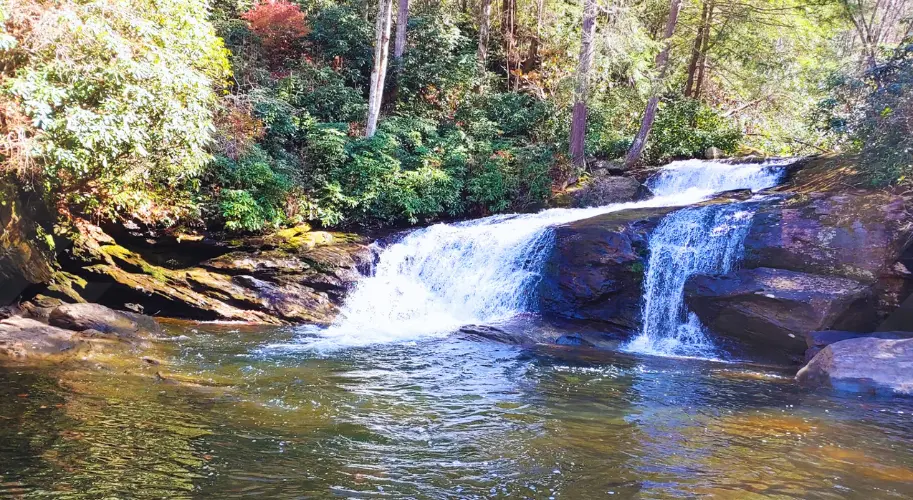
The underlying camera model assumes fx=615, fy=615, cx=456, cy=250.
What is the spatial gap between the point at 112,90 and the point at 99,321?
4024 millimetres

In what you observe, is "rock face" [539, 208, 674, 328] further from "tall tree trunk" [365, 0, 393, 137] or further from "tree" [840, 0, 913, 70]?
"tall tree trunk" [365, 0, 393, 137]

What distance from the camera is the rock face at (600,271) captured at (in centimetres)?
1274

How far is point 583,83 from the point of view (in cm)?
1748

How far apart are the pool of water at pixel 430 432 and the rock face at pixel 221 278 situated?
331cm

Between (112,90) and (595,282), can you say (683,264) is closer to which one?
(595,282)

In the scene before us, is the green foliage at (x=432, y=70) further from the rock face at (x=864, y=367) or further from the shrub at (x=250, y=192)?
the rock face at (x=864, y=367)

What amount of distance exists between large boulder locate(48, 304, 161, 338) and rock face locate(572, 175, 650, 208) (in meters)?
11.9

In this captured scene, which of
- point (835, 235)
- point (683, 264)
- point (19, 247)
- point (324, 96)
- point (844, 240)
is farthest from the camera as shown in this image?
point (324, 96)

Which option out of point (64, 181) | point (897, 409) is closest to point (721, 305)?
point (897, 409)

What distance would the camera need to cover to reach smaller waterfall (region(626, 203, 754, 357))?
12156 mm

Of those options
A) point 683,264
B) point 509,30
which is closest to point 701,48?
point 509,30

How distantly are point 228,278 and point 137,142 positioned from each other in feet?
16.4

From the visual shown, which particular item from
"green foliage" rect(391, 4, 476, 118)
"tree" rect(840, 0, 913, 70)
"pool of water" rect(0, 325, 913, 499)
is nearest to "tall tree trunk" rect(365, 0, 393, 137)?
"green foliage" rect(391, 4, 476, 118)

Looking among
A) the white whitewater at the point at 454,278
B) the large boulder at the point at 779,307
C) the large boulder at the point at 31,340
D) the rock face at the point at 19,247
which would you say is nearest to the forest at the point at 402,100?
the rock face at the point at 19,247
